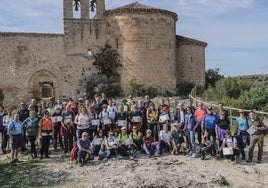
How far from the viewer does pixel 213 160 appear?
42.5 ft

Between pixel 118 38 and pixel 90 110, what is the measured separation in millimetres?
15371

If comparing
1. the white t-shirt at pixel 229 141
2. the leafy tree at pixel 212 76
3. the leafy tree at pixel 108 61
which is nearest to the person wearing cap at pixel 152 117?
the white t-shirt at pixel 229 141

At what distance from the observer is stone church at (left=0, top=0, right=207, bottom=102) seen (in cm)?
2798

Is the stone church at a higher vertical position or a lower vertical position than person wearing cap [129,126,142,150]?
higher

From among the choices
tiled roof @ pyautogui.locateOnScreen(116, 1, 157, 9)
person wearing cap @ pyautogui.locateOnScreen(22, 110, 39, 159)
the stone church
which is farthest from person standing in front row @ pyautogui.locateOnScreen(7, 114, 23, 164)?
tiled roof @ pyautogui.locateOnScreen(116, 1, 157, 9)

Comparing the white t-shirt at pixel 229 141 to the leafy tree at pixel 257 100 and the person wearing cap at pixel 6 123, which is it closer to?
the person wearing cap at pixel 6 123

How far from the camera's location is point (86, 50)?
28891 millimetres

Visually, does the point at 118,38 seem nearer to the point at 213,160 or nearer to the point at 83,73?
the point at 83,73

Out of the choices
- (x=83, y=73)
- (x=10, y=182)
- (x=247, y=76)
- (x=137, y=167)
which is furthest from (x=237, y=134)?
(x=247, y=76)

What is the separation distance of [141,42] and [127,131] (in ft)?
48.3

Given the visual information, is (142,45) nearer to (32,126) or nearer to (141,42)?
(141,42)

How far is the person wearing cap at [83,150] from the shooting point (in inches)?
490

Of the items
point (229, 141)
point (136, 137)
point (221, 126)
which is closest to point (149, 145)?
point (136, 137)

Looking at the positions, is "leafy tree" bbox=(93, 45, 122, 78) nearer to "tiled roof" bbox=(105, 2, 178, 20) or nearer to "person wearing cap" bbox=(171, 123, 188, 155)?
"tiled roof" bbox=(105, 2, 178, 20)
